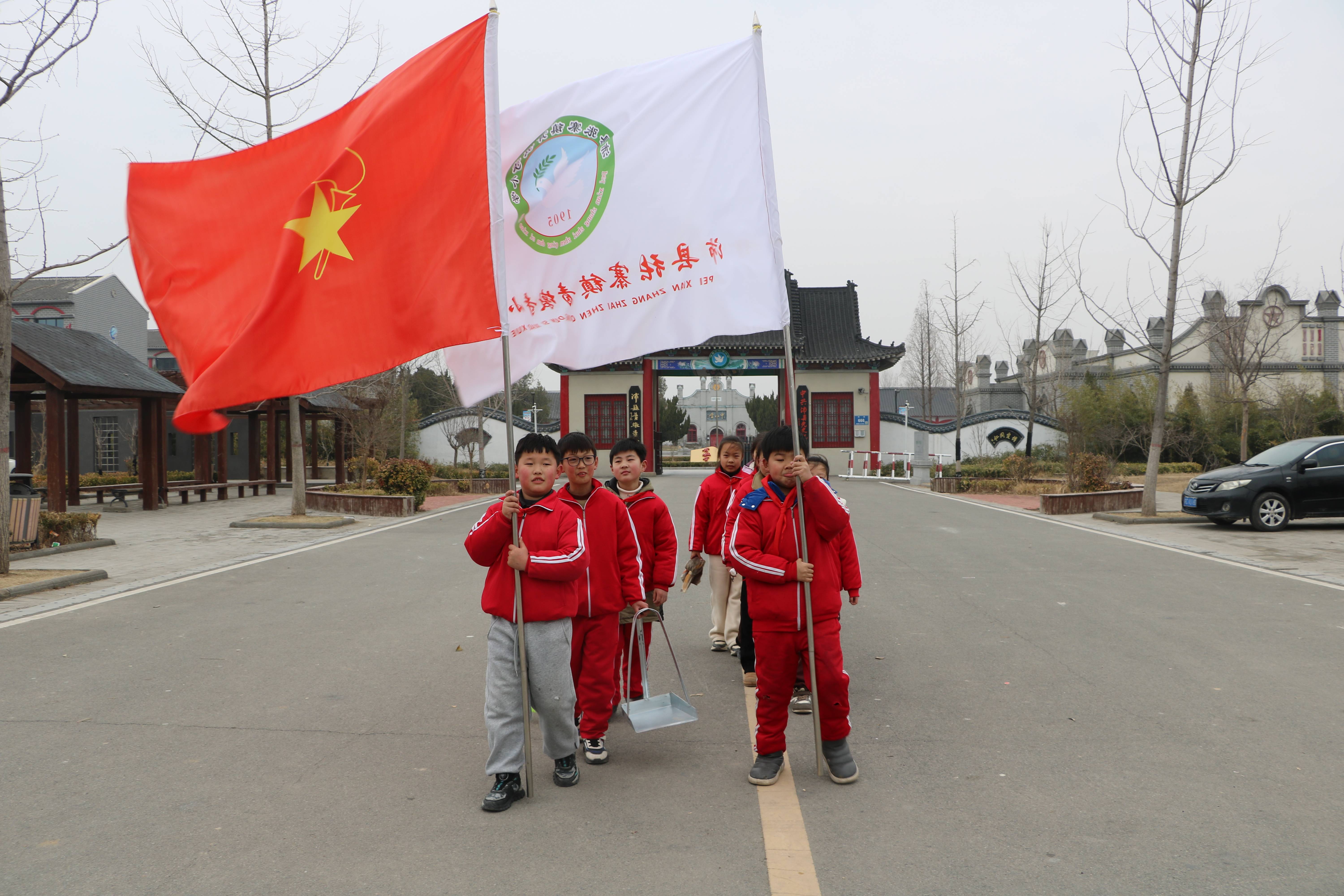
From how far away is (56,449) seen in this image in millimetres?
16344

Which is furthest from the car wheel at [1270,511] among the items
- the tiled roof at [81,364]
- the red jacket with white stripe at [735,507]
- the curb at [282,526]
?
the tiled roof at [81,364]

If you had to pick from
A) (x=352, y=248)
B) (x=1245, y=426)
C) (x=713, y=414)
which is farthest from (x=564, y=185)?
(x=713, y=414)

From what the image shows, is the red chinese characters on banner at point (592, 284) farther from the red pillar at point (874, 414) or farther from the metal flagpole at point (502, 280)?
the red pillar at point (874, 414)

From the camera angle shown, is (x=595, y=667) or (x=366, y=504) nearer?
(x=595, y=667)

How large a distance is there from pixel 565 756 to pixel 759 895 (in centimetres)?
128

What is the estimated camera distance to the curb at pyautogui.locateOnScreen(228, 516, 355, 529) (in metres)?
15.8

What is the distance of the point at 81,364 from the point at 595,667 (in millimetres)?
18211

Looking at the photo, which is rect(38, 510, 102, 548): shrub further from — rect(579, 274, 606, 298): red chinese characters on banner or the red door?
the red door

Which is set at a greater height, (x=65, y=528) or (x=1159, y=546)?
(x=65, y=528)

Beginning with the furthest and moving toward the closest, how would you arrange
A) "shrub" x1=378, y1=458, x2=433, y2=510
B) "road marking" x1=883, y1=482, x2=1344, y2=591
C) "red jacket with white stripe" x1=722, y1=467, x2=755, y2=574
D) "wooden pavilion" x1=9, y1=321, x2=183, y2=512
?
"shrub" x1=378, y1=458, x2=433, y2=510 < "wooden pavilion" x1=9, y1=321, x2=183, y2=512 < "road marking" x1=883, y1=482, x2=1344, y2=591 < "red jacket with white stripe" x1=722, y1=467, x2=755, y2=574

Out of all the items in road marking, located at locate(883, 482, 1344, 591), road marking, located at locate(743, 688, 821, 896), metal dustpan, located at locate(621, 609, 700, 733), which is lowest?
road marking, located at locate(743, 688, 821, 896)

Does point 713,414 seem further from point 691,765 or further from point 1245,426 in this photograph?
point 691,765

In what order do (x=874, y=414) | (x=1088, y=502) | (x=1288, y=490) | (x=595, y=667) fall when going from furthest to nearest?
(x=874, y=414) → (x=1088, y=502) → (x=1288, y=490) → (x=595, y=667)

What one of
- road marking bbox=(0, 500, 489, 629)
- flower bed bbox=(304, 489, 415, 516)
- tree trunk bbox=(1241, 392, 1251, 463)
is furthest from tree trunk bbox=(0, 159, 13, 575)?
tree trunk bbox=(1241, 392, 1251, 463)
